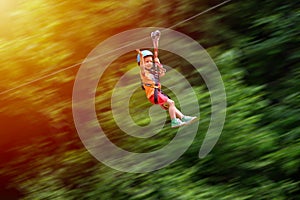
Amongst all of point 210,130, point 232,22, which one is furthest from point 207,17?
point 210,130

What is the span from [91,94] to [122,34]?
2.18ft

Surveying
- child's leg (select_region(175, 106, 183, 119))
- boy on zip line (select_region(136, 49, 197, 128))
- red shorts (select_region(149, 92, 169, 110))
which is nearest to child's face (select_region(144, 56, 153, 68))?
boy on zip line (select_region(136, 49, 197, 128))

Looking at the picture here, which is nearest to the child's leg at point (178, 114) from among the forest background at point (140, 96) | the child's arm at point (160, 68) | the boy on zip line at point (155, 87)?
the boy on zip line at point (155, 87)

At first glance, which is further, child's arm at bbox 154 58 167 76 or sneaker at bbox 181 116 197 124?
child's arm at bbox 154 58 167 76

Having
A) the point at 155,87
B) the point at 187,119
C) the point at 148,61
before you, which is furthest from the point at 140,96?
the point at 187,119

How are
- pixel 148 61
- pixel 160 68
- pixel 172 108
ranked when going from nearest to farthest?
1. pixel 172 108
2. pixel 148 61
3. pixel 160 68

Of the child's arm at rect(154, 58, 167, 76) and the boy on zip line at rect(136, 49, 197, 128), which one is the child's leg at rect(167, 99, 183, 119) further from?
the child's arm at rect(154, 58, 167, 76)

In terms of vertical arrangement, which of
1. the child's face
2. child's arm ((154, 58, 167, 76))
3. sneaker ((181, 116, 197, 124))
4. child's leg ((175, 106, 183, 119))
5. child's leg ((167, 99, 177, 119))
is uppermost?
the child's face

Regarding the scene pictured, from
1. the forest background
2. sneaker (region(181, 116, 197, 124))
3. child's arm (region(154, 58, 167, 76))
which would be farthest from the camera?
child's arm (region(154, 58, 167, 76))

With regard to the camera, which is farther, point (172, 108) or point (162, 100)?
point (162, 100)

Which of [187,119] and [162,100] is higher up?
[162,100]

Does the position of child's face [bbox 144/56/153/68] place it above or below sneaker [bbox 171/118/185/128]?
above

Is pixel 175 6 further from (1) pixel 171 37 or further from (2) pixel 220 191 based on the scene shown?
(2) pixel 220 191

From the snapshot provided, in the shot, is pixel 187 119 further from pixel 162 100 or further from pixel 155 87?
pixel 155 87
